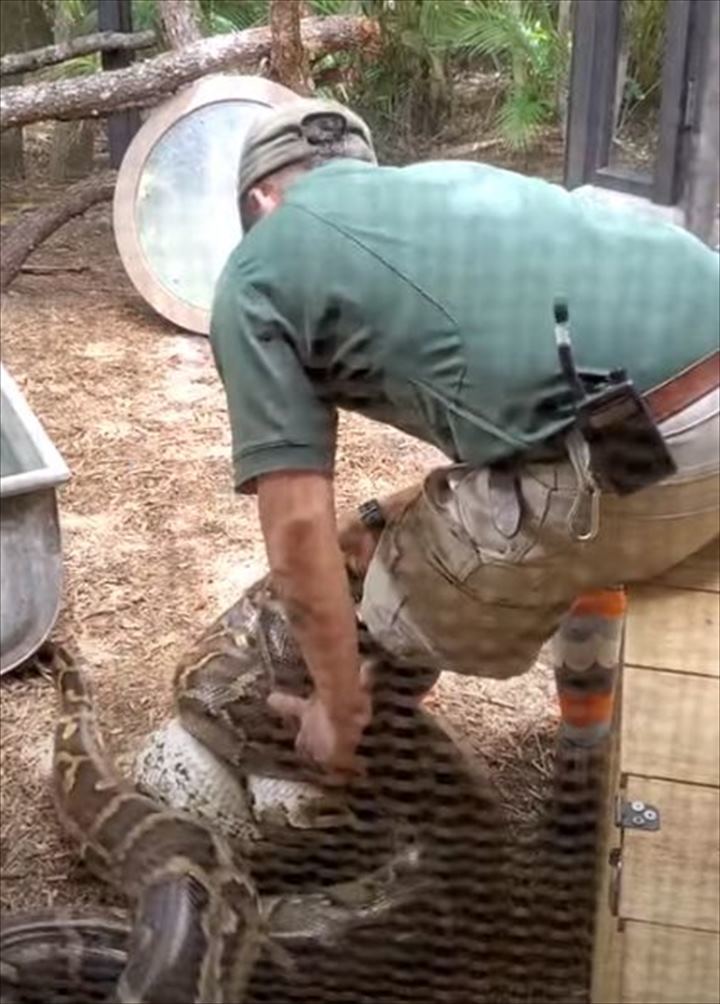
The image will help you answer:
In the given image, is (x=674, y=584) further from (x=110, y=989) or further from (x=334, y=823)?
(x=110, y=989)

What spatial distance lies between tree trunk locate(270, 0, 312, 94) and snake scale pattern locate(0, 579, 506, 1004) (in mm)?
539

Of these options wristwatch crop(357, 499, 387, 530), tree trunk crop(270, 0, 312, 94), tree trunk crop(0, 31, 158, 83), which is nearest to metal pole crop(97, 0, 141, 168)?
tree trunk crop(0, 31, 158, 83)

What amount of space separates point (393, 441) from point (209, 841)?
0.42 meters

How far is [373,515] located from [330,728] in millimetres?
178

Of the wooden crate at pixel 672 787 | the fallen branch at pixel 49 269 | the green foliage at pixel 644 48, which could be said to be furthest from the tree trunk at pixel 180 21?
the wooden crate at pixel 672 787

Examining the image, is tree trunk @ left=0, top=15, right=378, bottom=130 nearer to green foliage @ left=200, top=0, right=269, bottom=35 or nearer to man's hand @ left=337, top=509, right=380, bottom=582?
green foliage @ left=200, top=0, right=269, bottom=35

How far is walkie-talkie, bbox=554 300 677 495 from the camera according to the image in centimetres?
103

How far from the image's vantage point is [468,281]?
1.07 metres

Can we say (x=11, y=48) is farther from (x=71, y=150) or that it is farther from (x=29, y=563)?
(x=29, y=563)

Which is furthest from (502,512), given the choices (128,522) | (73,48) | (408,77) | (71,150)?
(71,150)

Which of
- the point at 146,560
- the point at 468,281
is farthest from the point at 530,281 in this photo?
the point at 146,560

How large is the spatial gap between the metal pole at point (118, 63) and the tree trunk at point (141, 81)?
2 cm

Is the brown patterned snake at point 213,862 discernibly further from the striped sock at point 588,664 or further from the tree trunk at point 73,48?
the tree trunk at point 73,48

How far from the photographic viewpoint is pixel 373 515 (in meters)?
1.32
